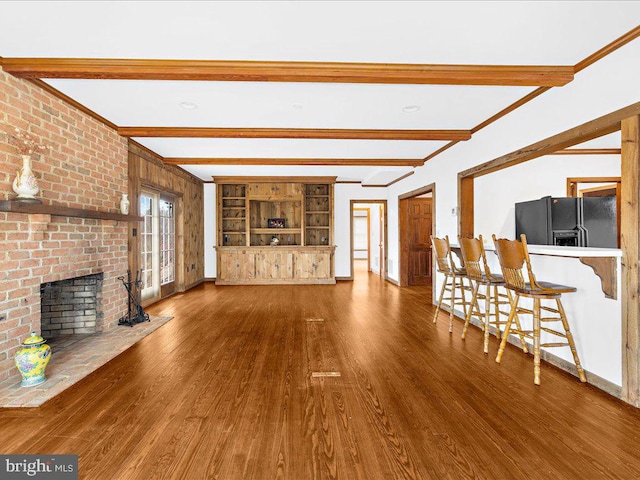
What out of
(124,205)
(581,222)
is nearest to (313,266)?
(124,205)

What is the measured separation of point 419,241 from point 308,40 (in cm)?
583

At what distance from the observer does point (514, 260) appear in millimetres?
2652

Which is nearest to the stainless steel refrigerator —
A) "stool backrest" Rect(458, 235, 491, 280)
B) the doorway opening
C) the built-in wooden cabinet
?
"stool backrest" Rect(458, 235, 491, 280)

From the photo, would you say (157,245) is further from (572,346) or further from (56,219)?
(572,346)

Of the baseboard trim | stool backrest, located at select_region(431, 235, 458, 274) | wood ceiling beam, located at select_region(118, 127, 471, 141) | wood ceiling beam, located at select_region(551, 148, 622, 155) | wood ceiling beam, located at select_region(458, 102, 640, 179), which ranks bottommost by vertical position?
the baseboard trim

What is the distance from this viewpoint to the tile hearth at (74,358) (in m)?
2.29

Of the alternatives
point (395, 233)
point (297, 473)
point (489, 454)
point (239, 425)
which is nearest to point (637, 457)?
point (489, 454)

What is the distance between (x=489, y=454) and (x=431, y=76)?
263 cm

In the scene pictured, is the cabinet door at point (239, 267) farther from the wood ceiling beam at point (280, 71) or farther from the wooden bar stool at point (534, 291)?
the wooden bar stool at point (534, 291)

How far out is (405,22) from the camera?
2.04m

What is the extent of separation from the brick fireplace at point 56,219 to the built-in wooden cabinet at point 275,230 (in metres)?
3.32

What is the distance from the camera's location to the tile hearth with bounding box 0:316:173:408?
90.1 inches

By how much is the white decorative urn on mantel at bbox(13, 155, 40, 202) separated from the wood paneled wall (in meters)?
1.91

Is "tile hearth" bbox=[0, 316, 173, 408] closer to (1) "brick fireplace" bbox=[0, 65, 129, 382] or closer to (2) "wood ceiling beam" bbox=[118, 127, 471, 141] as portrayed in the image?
(1) "brick fireplace" bbox=[0, 65, 129, 382]
